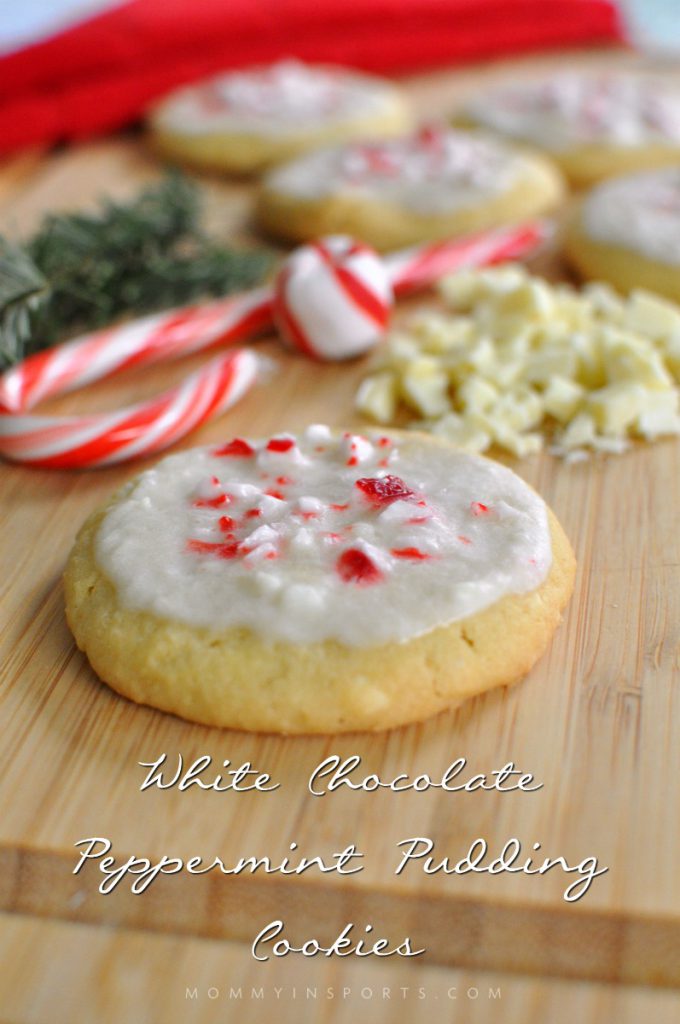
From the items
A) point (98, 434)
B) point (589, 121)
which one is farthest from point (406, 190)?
point (98, 434)

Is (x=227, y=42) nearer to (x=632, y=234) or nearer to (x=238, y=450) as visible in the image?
(x=632, y=234)

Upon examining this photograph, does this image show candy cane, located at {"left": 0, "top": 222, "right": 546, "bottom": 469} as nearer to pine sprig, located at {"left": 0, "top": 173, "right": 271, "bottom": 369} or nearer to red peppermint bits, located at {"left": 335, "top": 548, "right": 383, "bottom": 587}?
pine sprig, located at {"left": 0, "top": 173, "right": 271, "bottom": 369}

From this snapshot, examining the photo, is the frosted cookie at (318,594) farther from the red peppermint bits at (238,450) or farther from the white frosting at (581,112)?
the white frosting at (581,112)

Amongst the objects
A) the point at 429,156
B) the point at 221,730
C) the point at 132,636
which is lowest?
the point at 429,156

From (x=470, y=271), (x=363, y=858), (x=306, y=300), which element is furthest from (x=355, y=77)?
(x=363, y=858)

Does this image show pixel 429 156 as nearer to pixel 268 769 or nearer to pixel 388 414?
pixel 388 414

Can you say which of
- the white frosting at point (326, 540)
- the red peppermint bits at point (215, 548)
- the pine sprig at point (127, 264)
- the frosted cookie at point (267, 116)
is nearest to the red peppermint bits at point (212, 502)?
A: the white frosting at point (326, 540)
